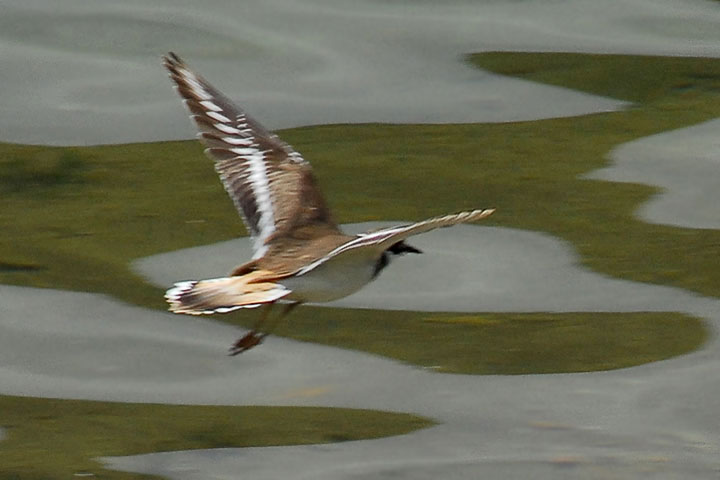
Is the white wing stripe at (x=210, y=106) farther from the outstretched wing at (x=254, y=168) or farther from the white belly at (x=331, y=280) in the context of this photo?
the white belly at (x=331, y=280)

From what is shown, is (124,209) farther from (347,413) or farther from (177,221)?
(347,413)

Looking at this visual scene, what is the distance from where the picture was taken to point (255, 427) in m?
5.67

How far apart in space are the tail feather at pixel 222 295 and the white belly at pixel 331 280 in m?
0.08

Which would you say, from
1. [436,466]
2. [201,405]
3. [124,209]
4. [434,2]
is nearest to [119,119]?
[124,209]

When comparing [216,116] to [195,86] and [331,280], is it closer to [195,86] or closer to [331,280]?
[195,86]

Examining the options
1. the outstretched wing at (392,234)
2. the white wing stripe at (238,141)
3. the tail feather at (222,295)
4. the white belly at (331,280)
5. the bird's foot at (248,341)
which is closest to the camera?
the outstretched wing at (392,234)

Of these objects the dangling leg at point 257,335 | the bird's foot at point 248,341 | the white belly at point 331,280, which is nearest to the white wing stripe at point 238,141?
the dangling leg at point 257,335

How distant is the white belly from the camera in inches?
207

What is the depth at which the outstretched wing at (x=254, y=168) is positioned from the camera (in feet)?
19.5

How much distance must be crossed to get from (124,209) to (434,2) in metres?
3.45

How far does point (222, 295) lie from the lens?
509cm

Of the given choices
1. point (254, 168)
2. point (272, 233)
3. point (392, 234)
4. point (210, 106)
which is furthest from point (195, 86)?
point (392, 234)

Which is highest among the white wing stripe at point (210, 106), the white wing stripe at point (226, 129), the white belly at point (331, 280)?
the white wing stripe at point (210, 106)

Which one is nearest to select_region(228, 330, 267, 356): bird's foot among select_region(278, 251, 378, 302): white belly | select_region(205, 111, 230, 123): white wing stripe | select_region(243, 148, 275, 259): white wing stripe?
select_region(243, 148, 275, 259): white wing stripe
